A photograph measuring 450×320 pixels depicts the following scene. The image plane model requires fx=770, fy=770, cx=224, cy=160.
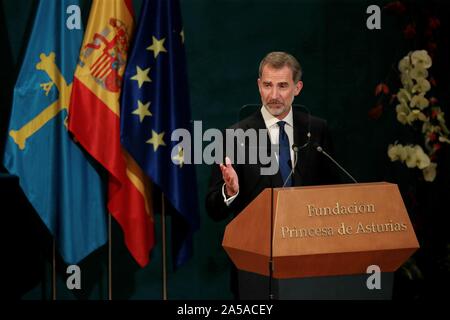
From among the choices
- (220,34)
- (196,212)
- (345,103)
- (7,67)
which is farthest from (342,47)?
(7,67)

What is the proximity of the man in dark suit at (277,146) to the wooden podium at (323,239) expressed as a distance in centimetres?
43

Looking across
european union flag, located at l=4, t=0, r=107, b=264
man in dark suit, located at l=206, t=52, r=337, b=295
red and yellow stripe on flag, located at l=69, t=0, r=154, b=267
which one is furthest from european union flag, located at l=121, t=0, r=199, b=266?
man in dark suit, located at l=206, t=52, r=337, b=295

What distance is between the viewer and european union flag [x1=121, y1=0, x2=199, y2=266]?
4.97 m

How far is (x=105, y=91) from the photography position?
4.98 metres

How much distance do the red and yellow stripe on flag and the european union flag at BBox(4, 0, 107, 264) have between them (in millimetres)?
115

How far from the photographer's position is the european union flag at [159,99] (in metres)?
4.97

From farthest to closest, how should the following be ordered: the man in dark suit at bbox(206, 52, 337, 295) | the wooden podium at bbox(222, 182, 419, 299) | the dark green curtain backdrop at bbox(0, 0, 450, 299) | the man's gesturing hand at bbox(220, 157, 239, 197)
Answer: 1. the dark green curtain backdrop at bbox(0, 0, 450, 299)
2. the man in dark suit at bbox(206, 52, 337, 295)
3. the man's gesturing hand at bbox(220, 157, 239, 197)
4. the wooden podium at bbox(222, 182, 419, 299)

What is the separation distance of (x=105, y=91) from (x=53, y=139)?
0.46 m

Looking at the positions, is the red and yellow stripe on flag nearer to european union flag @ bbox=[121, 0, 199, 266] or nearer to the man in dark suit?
european union flag @ bbox=[121, 0, 199, 266]

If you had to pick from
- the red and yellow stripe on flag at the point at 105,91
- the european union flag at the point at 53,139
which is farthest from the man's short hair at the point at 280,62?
the european union flag at the point at 53,139

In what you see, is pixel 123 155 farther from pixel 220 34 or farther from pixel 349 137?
pixel 349 137

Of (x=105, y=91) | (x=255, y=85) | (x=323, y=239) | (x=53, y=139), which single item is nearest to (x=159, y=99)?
(x=105, y=91)

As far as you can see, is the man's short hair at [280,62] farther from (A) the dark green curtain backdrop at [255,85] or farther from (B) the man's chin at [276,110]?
(A) the dark green curtain backdrop at [255,85]

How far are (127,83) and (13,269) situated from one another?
1.36 meters
